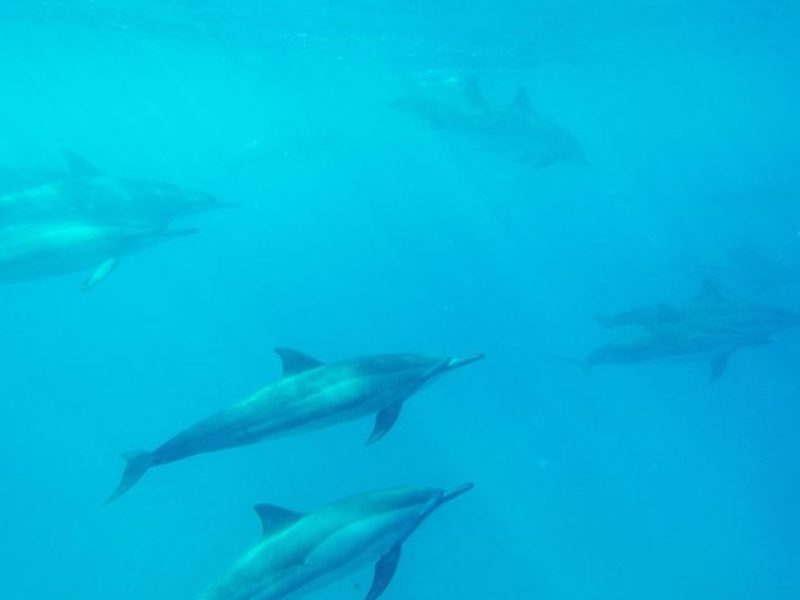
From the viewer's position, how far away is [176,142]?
13438cm

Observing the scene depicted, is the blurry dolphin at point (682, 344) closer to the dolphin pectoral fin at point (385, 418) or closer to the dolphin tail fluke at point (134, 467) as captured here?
the dolphin pectoral fin at point (385, 418)

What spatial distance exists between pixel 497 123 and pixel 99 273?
1209 centimetres

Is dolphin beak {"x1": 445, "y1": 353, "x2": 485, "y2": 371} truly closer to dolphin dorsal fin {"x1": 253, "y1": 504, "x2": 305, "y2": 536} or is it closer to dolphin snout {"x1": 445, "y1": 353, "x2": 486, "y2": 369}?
dolphin snout {"x1": 445, "y1": 353, "x2": 486, "y2": 369}

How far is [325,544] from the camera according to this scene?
250 inches

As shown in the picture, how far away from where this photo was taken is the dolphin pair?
35.1ft

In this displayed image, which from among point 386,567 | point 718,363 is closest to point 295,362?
point 386,567

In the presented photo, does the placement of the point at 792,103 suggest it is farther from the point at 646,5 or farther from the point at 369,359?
the point at 369,359

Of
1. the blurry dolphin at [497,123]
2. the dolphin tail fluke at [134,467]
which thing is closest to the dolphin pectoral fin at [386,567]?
the dolphin tail fluke at [134,467]

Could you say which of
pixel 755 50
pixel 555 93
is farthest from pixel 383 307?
pixel 555 93

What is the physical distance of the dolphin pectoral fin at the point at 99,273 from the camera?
36.0 ft

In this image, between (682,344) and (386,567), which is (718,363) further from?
(386,567)

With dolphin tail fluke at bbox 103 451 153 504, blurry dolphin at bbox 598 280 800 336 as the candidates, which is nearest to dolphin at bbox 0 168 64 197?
dolphin tail fluke at bbox 103 451 153 504

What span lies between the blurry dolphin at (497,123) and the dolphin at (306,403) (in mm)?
13605

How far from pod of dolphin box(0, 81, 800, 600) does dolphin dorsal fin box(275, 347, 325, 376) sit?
15 millimetres
